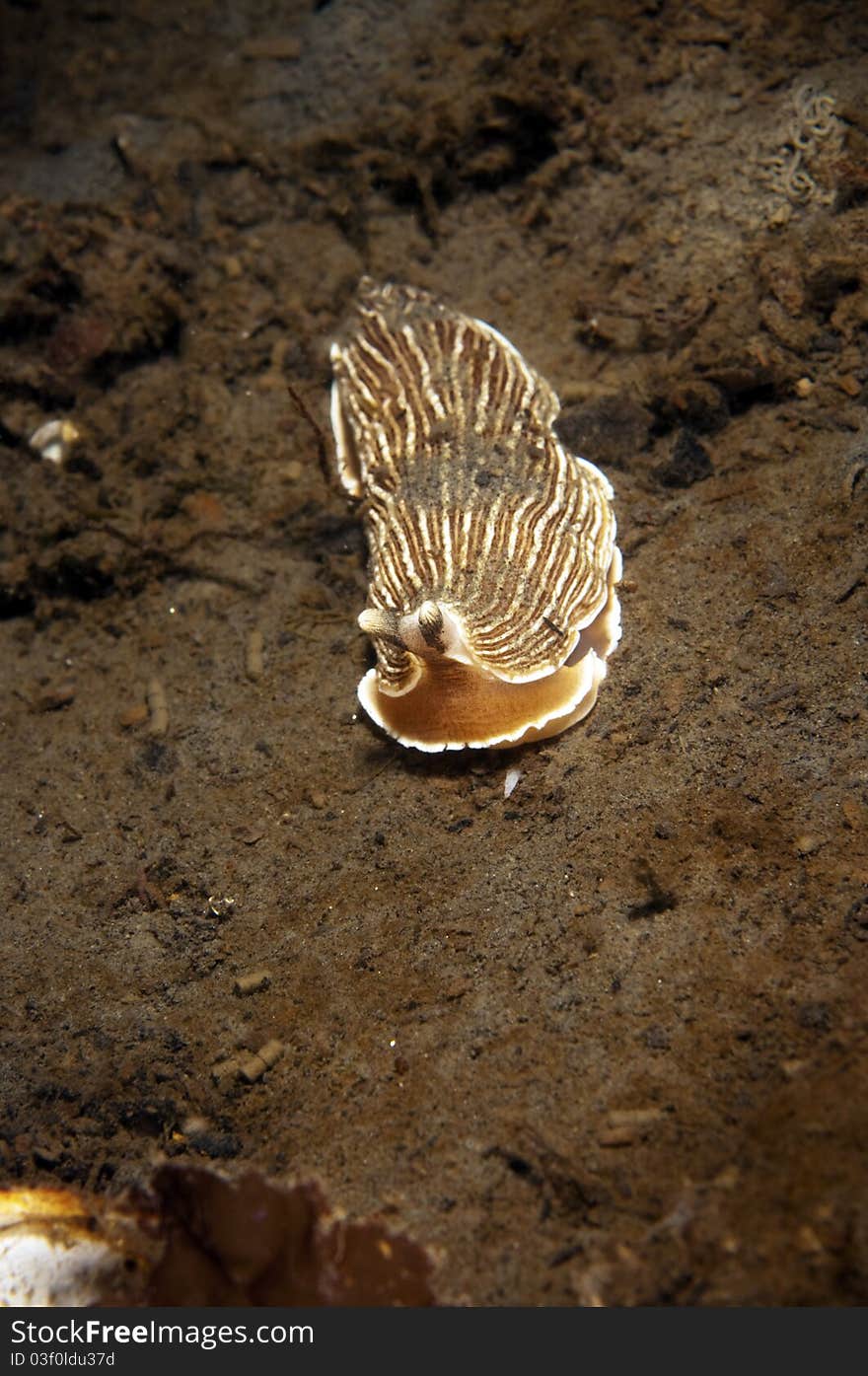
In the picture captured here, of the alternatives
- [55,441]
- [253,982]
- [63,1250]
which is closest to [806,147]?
[55,441]

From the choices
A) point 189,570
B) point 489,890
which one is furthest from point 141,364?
point 489,890

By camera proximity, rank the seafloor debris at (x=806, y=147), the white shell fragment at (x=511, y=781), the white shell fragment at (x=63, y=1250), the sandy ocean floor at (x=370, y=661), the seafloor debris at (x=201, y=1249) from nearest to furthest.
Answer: the seafloor debris at (x=201, y=1249)
the sandy ocean floor at (x=370, y=661)
the white shell fragment at (x=63, y=1250)
the white shell fragment at (x=511, y=781)
the seafloor debris at (x=806, y=147)

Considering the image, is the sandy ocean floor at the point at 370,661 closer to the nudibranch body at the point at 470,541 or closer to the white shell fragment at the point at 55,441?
the white shell fragment at the point at 55,441

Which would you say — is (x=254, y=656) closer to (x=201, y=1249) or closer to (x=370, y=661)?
(x=370, y=661)

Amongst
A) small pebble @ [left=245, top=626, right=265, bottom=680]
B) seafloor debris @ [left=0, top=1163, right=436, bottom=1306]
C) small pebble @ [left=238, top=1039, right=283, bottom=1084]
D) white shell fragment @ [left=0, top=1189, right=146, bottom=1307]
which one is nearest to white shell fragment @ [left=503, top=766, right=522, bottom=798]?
small pebble @ [left=238, top=1039, right=283, bottom=1084]

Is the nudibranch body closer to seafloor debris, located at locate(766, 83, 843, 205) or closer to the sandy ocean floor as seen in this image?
the sandy ocean floor

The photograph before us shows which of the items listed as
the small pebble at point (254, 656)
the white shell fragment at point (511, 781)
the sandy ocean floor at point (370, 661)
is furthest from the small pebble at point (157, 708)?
the white shell fragment at point (511, 781)
